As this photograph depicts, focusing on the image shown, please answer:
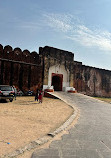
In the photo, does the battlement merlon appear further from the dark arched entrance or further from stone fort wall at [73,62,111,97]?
the dark arched entrance

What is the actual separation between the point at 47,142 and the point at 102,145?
1.40 metres

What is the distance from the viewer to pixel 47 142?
373cm

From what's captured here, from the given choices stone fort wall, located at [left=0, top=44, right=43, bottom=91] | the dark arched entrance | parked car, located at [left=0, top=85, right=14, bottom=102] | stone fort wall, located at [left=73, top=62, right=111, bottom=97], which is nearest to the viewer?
parked car, located at [left=0, top=85, right=14, bottom=102]

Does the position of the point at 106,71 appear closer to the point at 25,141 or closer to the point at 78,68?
the point at 78,68

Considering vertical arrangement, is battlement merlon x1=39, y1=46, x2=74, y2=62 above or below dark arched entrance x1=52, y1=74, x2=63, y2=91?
above

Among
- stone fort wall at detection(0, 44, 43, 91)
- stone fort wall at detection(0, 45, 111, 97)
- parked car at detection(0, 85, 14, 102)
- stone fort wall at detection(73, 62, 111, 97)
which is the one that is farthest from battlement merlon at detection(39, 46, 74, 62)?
parked car at detection(0, 85, 14, 102)

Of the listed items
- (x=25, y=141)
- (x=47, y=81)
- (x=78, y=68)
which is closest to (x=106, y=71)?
(x=78, y=68)

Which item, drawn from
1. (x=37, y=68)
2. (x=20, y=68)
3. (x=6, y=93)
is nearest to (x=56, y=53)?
(x=37, y=68)

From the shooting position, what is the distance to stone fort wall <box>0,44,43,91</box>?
1545 centimetres

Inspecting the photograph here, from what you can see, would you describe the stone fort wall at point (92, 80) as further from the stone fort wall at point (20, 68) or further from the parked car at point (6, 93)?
the parked car at point (6, 93)

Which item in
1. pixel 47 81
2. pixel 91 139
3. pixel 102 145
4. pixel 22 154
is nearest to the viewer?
pixel 22 154

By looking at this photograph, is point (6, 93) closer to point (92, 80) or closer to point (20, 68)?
point (20, 68)

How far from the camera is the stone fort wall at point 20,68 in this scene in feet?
50.7

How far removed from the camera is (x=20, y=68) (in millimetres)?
16484
